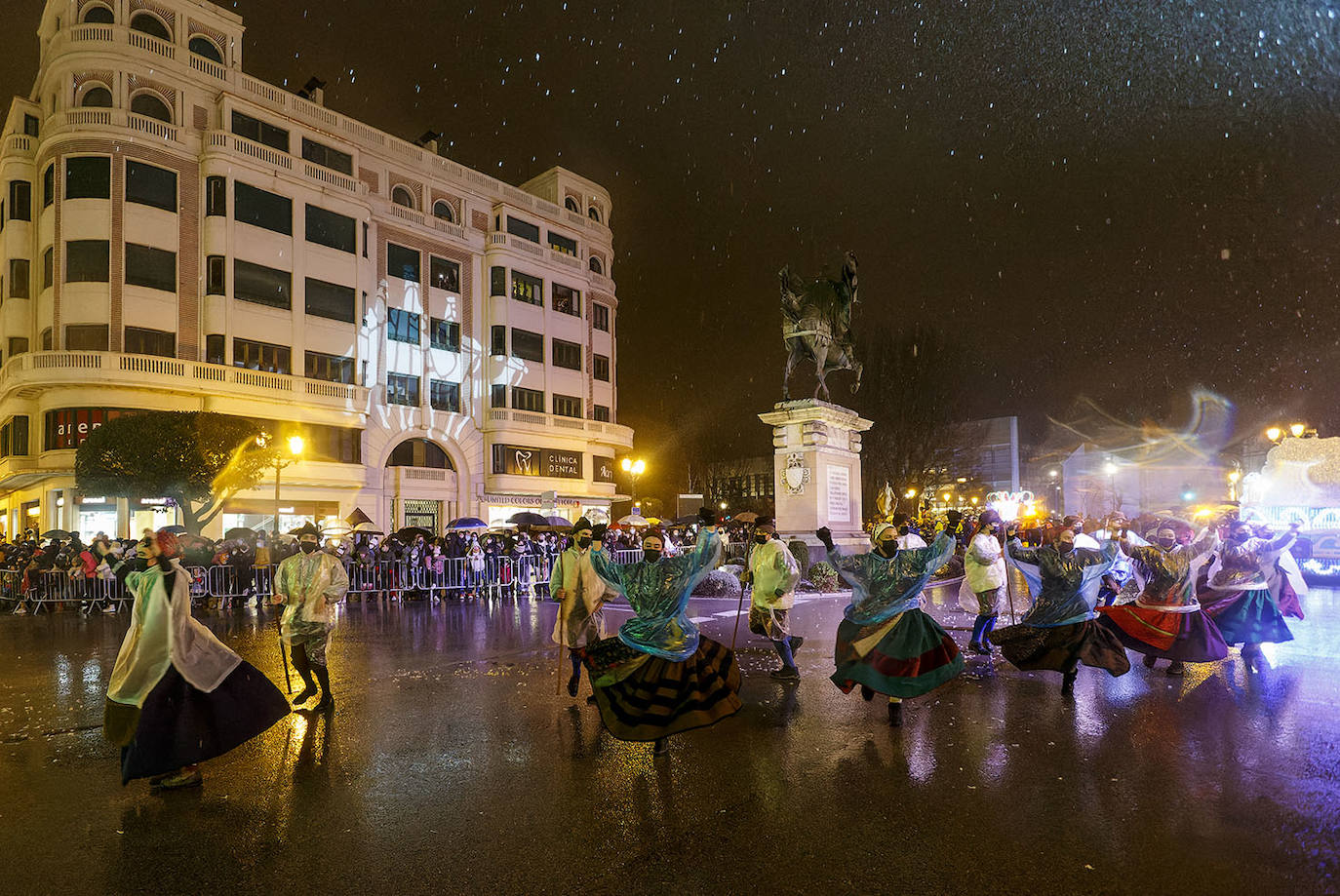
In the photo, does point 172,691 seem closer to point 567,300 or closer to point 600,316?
point 567,300

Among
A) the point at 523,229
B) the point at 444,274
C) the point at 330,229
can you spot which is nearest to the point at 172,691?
the point at 330,229

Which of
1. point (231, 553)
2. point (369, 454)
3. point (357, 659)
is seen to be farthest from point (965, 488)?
point (357, 659)

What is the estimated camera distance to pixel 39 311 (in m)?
30.6

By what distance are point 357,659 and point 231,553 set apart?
30.4 feet

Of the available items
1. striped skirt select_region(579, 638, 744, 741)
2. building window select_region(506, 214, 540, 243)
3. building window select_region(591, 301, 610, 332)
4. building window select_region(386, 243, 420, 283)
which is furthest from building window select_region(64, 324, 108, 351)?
striped skirt select_region(579, 638, 744, 741)

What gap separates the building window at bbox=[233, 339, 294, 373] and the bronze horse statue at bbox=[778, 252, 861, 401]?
23.0 metres

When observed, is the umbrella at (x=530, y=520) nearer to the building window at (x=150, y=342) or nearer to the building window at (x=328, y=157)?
the building window at (x=150, y=342)

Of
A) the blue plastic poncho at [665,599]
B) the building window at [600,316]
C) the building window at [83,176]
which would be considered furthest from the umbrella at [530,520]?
the blue plastic poncho at [665,599]

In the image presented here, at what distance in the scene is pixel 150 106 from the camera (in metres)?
30.9

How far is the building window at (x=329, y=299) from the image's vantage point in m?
34.7

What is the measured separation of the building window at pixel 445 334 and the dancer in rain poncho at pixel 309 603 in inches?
1295

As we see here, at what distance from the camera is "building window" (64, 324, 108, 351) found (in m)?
29.1

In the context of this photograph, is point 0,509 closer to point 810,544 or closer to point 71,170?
point 71,170

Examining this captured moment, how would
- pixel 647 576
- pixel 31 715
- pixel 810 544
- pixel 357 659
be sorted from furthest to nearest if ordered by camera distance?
pixel 810 544 → pixel 357 659 → pixel 31 715 → pixel 647 576
